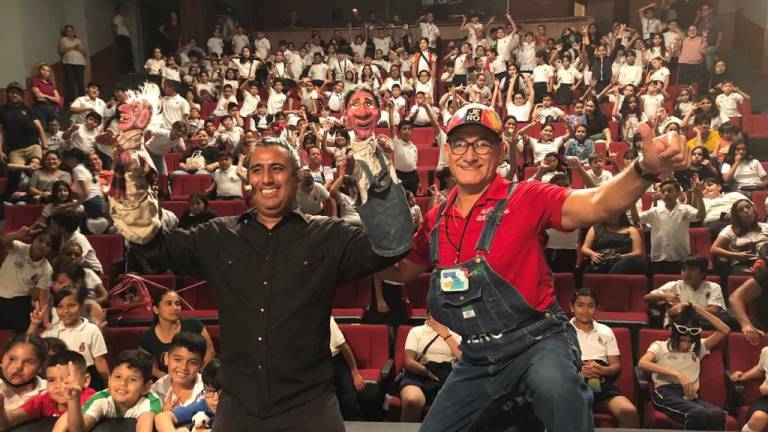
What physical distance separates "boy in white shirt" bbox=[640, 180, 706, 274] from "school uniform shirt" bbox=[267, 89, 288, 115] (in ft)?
22.4

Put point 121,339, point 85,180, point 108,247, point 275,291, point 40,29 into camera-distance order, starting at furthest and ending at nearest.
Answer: point 40,29
point 85,180
point 108,247
point 121,339
point 275,291

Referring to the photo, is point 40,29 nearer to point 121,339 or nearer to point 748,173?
point 121,339

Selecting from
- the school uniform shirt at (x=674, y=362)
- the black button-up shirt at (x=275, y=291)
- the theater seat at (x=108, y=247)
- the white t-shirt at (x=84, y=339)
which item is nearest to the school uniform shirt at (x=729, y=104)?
the school uniform shirt at (x=674, y=362)

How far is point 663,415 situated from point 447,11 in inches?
603

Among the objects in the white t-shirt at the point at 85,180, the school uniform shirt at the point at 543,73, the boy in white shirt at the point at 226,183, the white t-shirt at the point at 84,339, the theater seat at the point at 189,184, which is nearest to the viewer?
the white t-shirt at the point at 84,339

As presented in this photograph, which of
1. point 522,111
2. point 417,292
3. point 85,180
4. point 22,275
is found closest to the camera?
point 22,275

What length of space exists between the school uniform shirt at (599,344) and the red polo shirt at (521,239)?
2646 mm

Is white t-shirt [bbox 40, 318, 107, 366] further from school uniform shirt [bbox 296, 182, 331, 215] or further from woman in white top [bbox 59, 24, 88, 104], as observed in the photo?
woman in white top [bbox 59, 24, 88, 104]

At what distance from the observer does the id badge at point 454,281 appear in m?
2.18

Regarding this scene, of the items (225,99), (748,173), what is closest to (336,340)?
(748,173)

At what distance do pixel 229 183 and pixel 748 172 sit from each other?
5359 mm

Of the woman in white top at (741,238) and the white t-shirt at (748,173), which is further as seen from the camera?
the white t-shirt at (748,173)

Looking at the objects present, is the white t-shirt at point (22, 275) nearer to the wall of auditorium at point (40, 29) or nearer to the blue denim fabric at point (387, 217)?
the blue denim fabric at point (387, 217)

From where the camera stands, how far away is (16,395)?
4.15 meters
